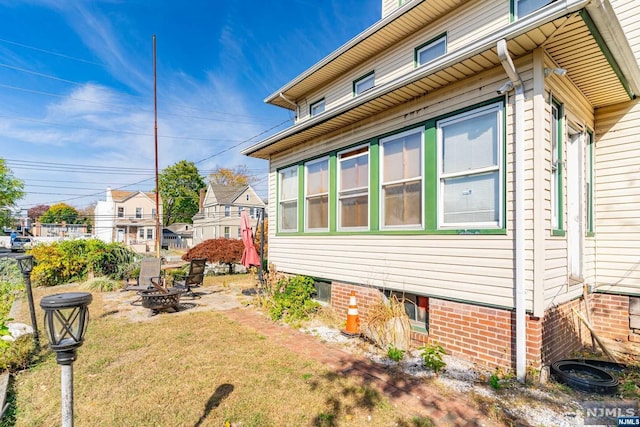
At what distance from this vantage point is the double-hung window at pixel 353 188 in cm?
618

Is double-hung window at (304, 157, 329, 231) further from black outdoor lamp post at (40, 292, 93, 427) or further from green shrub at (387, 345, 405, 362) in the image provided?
black outdoor lamp post at (40, 292, 93, 427)

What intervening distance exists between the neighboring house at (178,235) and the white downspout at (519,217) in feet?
149

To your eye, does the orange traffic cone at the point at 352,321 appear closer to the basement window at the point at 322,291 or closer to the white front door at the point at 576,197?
the basement window at the point at 322,291

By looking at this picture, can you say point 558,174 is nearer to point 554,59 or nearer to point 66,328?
point 554,59

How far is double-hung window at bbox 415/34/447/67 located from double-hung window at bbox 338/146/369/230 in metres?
2.76

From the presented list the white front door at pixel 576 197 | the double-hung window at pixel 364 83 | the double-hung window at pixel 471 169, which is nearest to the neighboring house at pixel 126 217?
the double-hung window at pixel 364 83

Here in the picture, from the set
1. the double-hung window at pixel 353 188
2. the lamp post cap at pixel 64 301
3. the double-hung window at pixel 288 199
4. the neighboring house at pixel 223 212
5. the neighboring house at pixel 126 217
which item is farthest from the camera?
the neighboring house at pixel 126 217

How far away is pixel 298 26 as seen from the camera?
48.6 feet

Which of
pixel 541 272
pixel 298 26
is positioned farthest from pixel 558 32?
pixel 298 26

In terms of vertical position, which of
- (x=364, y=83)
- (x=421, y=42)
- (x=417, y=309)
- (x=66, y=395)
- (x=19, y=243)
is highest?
(x=421, y=42)

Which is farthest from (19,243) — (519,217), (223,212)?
(519,217)

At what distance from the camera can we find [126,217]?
42.4 metres

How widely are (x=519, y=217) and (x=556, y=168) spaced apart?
1032 millimetres

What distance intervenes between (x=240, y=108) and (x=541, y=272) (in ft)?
82.0
